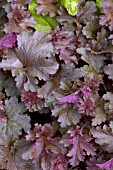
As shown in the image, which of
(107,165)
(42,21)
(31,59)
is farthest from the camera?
(42,21)

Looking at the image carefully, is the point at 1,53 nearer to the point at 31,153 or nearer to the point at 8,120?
the point at 8,120

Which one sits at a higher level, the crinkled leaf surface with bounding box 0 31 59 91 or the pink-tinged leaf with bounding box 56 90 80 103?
the crinkled leaf surface with bounding box 0 31 59 91

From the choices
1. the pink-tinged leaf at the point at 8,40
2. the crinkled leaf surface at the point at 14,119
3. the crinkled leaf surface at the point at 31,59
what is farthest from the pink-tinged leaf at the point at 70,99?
the pink-tinged leaf at the point at 8,40

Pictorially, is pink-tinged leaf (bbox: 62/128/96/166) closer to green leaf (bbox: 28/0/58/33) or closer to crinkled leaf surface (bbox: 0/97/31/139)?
crinkled leaf surface (bbox: 0/97/31/139)

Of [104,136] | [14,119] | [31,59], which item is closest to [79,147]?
[104,136]

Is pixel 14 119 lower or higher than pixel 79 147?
higher

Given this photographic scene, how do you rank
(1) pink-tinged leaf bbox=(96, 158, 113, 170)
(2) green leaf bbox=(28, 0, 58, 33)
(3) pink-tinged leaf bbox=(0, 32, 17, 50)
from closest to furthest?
(1) pink-tinged leaf bbox=(96, 158, 113, 170)
(3) pink-tinged leaf bbox=(0, 32, 17, 50)
(2) green leaf bbox=(28, 0, 58, 33)

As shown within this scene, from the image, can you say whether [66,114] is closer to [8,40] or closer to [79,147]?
[79,147]

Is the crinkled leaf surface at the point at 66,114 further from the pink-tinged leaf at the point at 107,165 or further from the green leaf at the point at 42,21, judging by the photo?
the green leaf at the point at 42,21

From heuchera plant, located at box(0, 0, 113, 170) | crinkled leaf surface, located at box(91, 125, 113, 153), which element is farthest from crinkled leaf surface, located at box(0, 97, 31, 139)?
crinkled leaf surface, located at box(91, 125, 113, 153)
